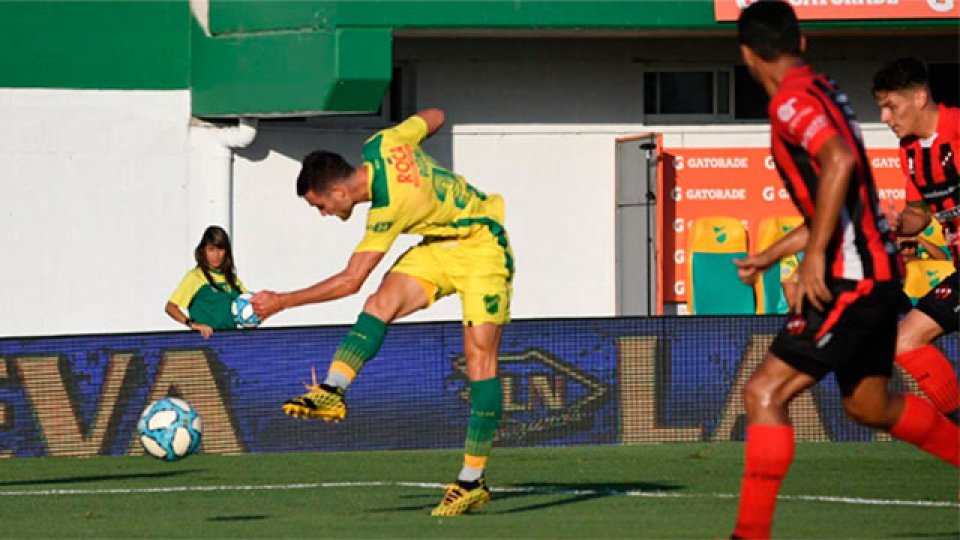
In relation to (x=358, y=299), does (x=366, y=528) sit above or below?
below

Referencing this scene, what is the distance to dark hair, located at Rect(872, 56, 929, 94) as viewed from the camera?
35.4ft

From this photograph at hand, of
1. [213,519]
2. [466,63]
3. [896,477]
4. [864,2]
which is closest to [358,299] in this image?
[466,63]

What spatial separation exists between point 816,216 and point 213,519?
13.3 ft

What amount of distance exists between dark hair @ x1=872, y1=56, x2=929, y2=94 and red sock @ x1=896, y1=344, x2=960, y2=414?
1410 mm

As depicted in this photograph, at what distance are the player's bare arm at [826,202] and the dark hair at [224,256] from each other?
341 inches

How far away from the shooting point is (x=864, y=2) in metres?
20.6

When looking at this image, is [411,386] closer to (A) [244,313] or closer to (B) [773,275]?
(A) [244,313]

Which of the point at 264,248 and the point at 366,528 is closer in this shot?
the point at 366,528

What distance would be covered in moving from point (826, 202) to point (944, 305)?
13.2ft

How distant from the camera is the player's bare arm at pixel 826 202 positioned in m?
7.46

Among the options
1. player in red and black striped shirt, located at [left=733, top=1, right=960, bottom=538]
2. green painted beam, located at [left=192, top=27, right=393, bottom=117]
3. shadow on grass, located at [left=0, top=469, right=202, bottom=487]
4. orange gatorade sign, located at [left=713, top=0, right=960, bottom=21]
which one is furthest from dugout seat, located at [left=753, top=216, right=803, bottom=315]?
player in red and black striped shirt, located at [left=733, top=1, right=960, bottom=538]

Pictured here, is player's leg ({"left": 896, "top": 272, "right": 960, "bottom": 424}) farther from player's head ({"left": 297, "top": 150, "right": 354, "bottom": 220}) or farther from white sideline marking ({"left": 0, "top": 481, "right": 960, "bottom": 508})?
player's head ({"left": 297, "top": 150, "right": 354, "bottom": 220})

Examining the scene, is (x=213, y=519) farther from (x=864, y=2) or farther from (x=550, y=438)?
(x=864, y=2)

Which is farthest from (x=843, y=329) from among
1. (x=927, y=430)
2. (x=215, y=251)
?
(x=215, y=251)
